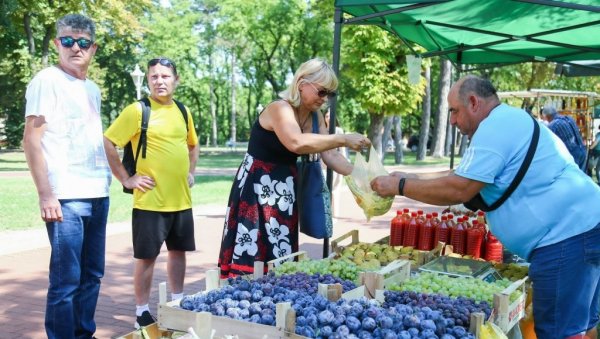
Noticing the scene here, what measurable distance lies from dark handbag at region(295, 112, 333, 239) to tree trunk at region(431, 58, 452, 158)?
24409mm

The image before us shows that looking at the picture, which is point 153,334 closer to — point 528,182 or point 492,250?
point 528,182

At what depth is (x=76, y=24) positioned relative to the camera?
11.5ft

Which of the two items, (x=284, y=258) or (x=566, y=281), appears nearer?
(x=566, y=281)

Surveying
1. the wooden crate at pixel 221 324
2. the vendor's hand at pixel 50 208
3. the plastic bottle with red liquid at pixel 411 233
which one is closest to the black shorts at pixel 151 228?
the vendor's hand at pixel 50 208

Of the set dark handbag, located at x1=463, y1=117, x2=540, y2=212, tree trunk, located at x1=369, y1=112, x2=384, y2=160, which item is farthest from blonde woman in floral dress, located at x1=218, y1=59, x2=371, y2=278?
tree trunk, located at x1=369, y1=112, x2=384, y2=160

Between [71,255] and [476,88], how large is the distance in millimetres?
2490

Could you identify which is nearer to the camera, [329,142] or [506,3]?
[329,142]

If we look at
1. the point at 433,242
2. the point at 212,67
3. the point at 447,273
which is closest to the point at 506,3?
the point at 433,242

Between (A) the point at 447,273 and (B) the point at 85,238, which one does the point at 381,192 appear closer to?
(A) the point at 447,273

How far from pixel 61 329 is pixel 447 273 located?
2.48 m

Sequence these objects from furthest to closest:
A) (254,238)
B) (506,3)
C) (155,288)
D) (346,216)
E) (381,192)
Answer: (346,216), (155,288), (506,3), (254,238), (381,192)

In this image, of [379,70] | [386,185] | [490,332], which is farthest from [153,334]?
[379,70]

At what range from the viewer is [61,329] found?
11.7 ft

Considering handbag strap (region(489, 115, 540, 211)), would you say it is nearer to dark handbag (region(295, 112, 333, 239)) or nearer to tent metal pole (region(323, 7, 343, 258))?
dark handbag (region(295, 112, 333, 239))
